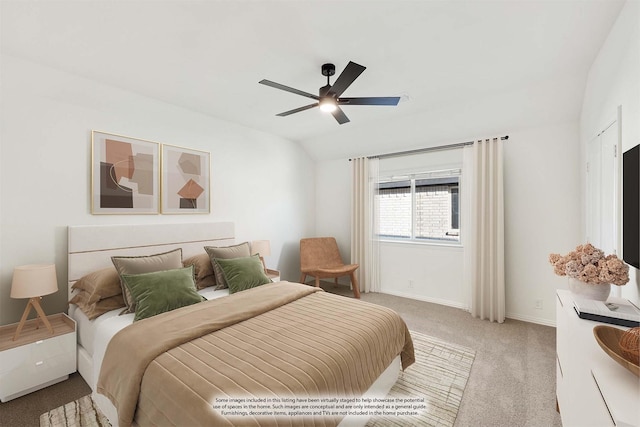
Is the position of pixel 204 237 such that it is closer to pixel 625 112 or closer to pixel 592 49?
pixel 625 112

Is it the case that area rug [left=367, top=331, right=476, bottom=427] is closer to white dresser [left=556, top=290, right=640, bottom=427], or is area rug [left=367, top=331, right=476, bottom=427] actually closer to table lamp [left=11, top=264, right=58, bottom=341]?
white dresser [left=556, top=290, right=640, bottom=427]

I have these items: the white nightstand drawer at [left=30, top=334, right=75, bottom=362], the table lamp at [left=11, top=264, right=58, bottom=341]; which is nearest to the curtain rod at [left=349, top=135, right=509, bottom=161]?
the table lamp at [left=11, top=264, right=58, bottom=341]

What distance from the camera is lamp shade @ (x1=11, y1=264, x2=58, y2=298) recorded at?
2.07 meters

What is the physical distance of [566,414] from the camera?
1484mm

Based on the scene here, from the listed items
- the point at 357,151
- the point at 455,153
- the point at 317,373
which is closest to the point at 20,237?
the point at 317,373

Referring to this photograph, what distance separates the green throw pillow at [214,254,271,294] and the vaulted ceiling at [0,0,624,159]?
6.08ft

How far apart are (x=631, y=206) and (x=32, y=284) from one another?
4028 millimetres

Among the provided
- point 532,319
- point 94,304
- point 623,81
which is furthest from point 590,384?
point 94,304

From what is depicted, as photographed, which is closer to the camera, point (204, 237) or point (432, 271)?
point (204, 237)

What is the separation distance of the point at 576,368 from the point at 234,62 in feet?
9.99

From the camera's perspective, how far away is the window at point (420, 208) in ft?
13.4

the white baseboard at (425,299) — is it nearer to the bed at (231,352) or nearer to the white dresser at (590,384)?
the bed at (231,352)

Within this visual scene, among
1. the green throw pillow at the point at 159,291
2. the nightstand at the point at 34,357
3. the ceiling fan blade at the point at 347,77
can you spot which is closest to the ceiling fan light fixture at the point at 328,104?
the ceiling fan blade at the point at 347,77

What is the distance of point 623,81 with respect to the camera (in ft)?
5.92
